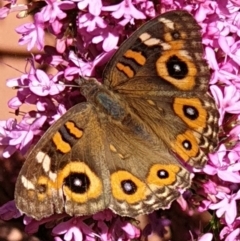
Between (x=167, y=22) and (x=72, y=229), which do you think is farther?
(x=72, y=229)

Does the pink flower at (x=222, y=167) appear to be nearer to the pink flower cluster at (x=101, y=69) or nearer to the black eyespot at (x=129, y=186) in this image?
the pink flower cluster at (x=101, y=69)

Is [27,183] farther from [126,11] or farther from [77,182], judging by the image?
[126,11]

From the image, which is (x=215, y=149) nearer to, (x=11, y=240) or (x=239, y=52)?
(x=239, y=52)

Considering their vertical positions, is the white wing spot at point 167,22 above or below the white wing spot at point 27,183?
above

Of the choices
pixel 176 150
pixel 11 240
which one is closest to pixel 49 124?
pixel 176 150

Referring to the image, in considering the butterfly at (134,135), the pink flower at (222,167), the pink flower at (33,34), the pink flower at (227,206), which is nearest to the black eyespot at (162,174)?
the butterfly at (134,135)

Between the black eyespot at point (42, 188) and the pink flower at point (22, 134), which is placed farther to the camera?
the pink flower at point (22, 134)

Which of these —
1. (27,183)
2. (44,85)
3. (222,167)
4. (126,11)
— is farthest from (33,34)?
(222,167)
